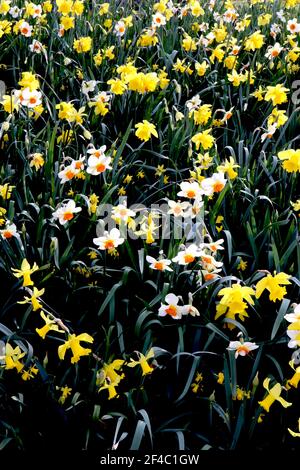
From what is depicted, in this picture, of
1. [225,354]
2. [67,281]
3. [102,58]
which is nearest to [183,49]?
[102,58]

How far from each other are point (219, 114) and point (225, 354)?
2.05 meters

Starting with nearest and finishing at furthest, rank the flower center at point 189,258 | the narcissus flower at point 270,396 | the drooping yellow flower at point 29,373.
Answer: the narcissus flower at point 270,396 → the drooping yellow flower at point 29,373 → the flower center at point 189,258

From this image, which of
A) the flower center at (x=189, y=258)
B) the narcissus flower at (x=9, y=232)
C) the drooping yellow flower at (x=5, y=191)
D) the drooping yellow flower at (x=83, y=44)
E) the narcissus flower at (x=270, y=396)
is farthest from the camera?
the drooping yellow flower at (x=83, y=44)

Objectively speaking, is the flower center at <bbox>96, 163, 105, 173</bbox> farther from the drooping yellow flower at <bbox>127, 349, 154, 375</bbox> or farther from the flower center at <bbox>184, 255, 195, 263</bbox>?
the drooping yellow flower at <bbox>127, 349, 154, 375</bbox>

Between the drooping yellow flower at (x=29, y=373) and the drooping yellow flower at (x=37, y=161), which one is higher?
the drooping yellow flower at (x=37, y=161)

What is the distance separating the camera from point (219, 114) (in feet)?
11.9

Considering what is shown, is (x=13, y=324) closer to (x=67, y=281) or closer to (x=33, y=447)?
(x=67, y=281)

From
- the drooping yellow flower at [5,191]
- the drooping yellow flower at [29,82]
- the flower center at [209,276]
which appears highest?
the drooping yellow flower at [29,82]

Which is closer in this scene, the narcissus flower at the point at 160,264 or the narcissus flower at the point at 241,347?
the narcissus flower at the point at 241,347

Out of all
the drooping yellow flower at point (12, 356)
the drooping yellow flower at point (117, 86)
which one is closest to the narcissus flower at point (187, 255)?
the drooping yellow flower at point (12, 356)

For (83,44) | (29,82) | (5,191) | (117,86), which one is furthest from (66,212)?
(83,44)

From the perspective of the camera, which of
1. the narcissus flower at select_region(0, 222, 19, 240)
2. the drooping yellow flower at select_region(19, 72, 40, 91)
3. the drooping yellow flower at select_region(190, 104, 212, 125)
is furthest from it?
the drooping yellow flower at select_region(190, 104, 212, 125)

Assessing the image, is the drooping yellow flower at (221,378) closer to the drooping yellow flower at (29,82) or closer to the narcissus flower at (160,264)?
the narcissus flower at (160,264)

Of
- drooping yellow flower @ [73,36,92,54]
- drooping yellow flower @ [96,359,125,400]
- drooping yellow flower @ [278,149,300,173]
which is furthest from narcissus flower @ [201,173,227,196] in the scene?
drooping yellow flower @ [73,36,92,54]
